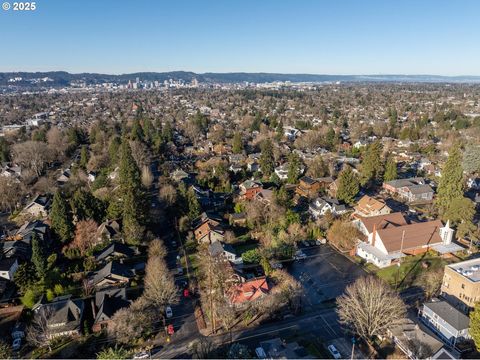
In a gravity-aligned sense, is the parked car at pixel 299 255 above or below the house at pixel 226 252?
below

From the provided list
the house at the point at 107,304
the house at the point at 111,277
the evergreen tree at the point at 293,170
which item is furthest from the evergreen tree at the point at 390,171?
the house at the point at 107,304

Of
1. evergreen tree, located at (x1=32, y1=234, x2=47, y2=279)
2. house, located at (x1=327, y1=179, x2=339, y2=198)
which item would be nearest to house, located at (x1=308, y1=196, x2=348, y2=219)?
house, located at (x1=327, y1=179, x2=339, y2=198)

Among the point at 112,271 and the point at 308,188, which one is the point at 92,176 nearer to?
the point at 112,271

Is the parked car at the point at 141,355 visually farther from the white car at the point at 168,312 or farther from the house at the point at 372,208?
the house at the point at 372,208

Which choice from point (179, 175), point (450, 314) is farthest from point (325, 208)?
point (179, 175)

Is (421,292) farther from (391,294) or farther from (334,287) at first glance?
(334,287)

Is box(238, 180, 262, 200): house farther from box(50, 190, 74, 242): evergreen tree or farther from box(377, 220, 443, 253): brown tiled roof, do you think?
box(50, 190, 74, 242): evergreen tree
